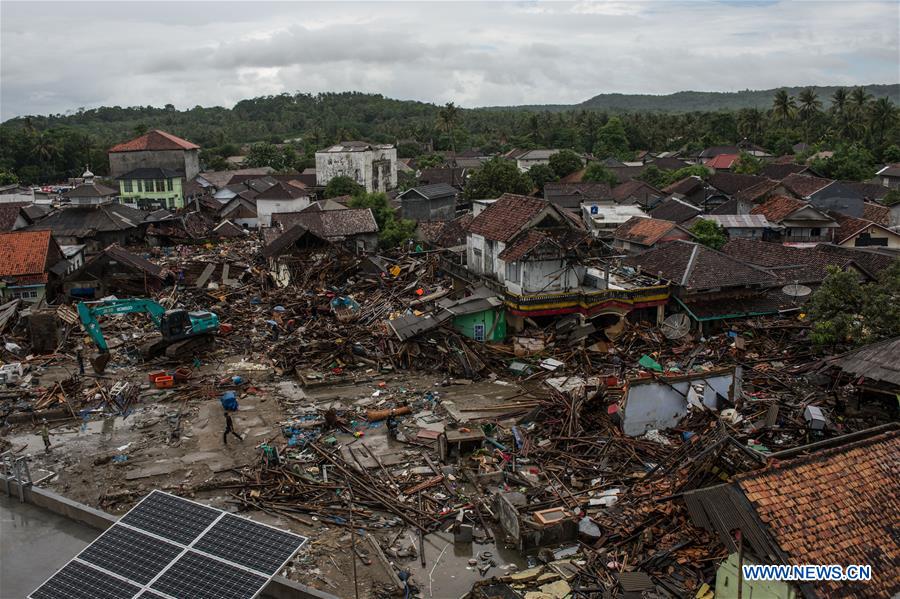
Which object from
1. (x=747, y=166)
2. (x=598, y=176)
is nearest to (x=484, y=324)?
(x=598, y=176)

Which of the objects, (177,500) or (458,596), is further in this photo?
(458,596)

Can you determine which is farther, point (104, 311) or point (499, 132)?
point (499, 132)

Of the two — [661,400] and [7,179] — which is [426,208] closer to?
[661,400]

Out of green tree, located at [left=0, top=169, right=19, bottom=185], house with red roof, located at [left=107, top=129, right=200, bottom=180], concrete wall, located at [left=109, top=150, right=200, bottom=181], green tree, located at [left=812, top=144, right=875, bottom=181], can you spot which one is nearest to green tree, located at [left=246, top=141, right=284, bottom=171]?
concrete wall, located at [left=109, top=150, right=200, bottom=181]

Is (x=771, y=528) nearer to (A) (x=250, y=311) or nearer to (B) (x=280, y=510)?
(B) (x=280, y=510)

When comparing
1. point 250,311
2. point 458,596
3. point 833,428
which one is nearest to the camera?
point 458,596

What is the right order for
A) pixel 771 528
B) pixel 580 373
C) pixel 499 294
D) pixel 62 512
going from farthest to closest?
pixel 499 294 → pixel 580 373 → pixel 62 512 → pixel 771 528

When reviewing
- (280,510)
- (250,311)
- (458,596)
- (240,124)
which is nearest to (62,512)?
(280,510)
